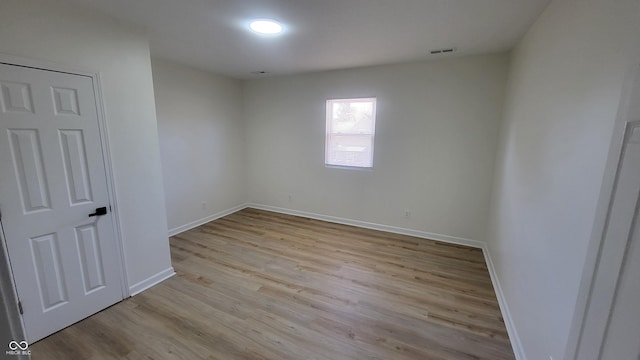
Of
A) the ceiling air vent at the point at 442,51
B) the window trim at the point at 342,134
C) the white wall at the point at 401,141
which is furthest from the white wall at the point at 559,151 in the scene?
the window trim at the point at 342,134

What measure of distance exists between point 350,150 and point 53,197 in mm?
3545

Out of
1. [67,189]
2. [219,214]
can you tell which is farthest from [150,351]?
[219,214]

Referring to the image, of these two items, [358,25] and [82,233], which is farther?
[358,25]

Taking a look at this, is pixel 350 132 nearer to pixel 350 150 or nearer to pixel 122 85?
pixel 350 150

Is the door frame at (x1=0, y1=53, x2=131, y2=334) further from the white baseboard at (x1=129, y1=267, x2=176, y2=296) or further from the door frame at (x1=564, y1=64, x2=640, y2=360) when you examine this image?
the door frame at (x1=564, y1=64, x2=640, y2=360)

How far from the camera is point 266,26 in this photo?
2.29 meters

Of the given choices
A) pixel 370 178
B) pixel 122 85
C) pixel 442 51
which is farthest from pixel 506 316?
pixel 122 85

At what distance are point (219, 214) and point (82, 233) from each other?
2620 millimetres

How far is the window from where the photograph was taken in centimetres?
403

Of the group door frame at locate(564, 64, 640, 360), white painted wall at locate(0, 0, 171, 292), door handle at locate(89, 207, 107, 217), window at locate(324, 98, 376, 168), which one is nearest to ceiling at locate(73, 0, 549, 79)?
white painted wall at locate(0, 0, 171, 292)

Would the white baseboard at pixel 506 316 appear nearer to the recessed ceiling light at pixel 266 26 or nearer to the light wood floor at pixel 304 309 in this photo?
the light wood floor at pixel 304 309

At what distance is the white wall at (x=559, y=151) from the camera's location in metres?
1.09

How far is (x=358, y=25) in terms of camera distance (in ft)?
7.42

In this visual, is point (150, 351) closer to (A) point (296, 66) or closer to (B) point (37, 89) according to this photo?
(B) point (37, 89)
